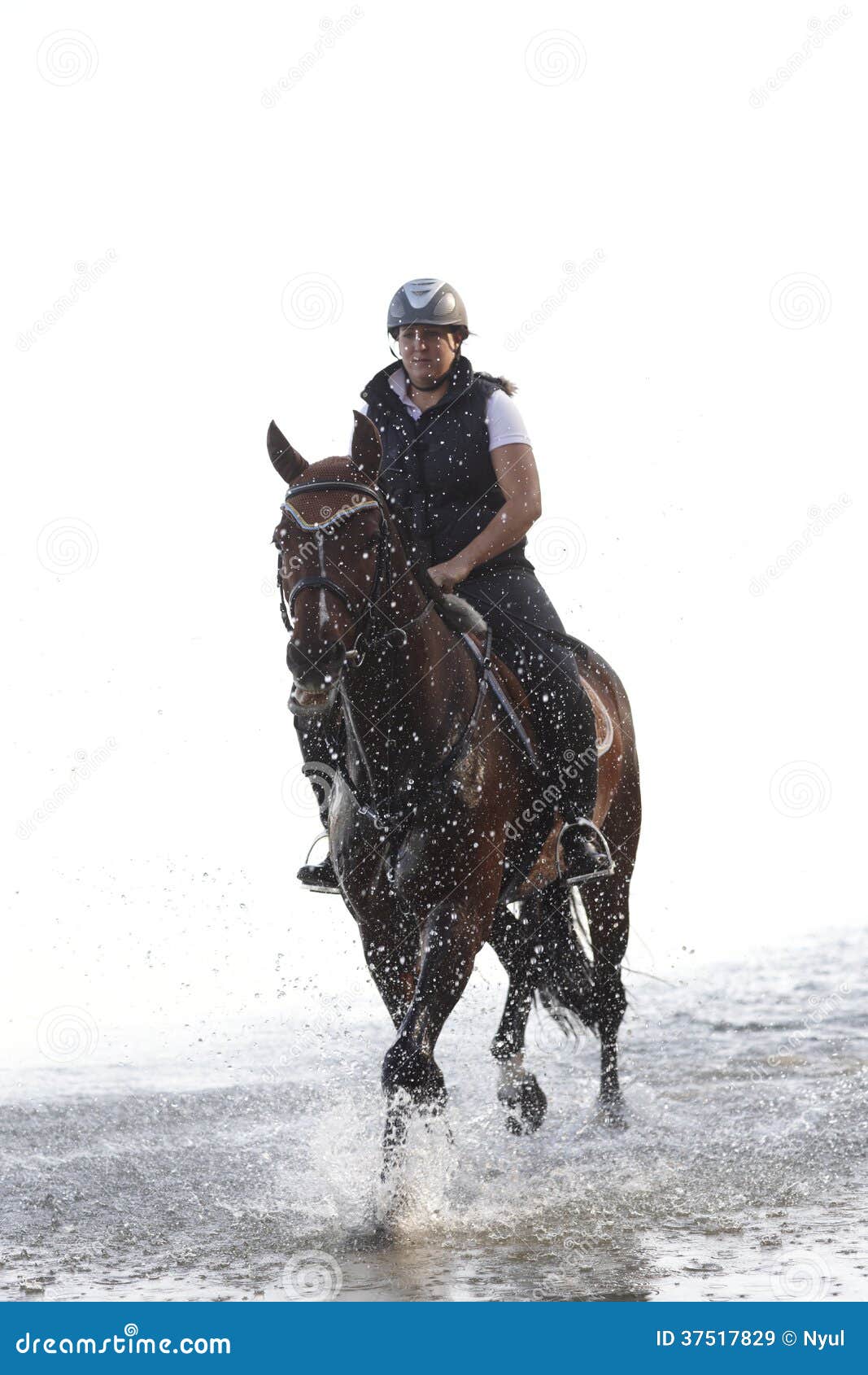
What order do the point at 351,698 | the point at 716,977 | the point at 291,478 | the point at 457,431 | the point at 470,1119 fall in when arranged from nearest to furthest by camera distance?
the point at 291,478 → the point at 351,698 → the point at 457,431 → the point at 470,1119 → the point at 716,977

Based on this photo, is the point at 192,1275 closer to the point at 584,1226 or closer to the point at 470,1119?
the point at 584,1226

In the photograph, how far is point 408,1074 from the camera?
5.55 meters

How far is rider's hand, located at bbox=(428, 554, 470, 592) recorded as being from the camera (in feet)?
19.7

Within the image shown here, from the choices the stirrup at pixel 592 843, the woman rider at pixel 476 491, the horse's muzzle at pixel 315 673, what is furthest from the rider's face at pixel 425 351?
the horse's muzzle at pixel 315 673

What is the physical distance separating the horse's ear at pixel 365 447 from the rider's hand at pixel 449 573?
844 millimetres

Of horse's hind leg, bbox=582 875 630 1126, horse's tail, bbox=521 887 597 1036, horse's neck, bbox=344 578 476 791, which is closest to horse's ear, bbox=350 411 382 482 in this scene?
horse's neck, bbox=344 578 476 791

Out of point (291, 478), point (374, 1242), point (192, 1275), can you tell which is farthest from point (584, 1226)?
point (291, 478)

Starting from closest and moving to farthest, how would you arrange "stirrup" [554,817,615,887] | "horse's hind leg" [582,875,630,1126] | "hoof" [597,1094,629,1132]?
1. "stirrup" [554,817,615,887]
2. "hoof" [597,1094,629,1132]
3. "horse's hind leg" [582,875,630,1126]

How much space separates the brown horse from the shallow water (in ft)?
1.99

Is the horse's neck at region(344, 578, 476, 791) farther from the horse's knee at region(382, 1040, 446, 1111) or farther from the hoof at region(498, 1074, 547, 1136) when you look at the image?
the hoof at region(498, 1074, 547, 1136)

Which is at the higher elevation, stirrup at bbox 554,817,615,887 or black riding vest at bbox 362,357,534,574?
black riding vest at bbox 362,357,534,574

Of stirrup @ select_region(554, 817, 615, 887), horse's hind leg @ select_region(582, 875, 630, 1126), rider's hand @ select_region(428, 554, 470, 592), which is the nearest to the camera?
rider's hand @ select_region(428, 554, 470, 592)

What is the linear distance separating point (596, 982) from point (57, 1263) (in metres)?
3.74

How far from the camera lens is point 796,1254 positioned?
5375mm
